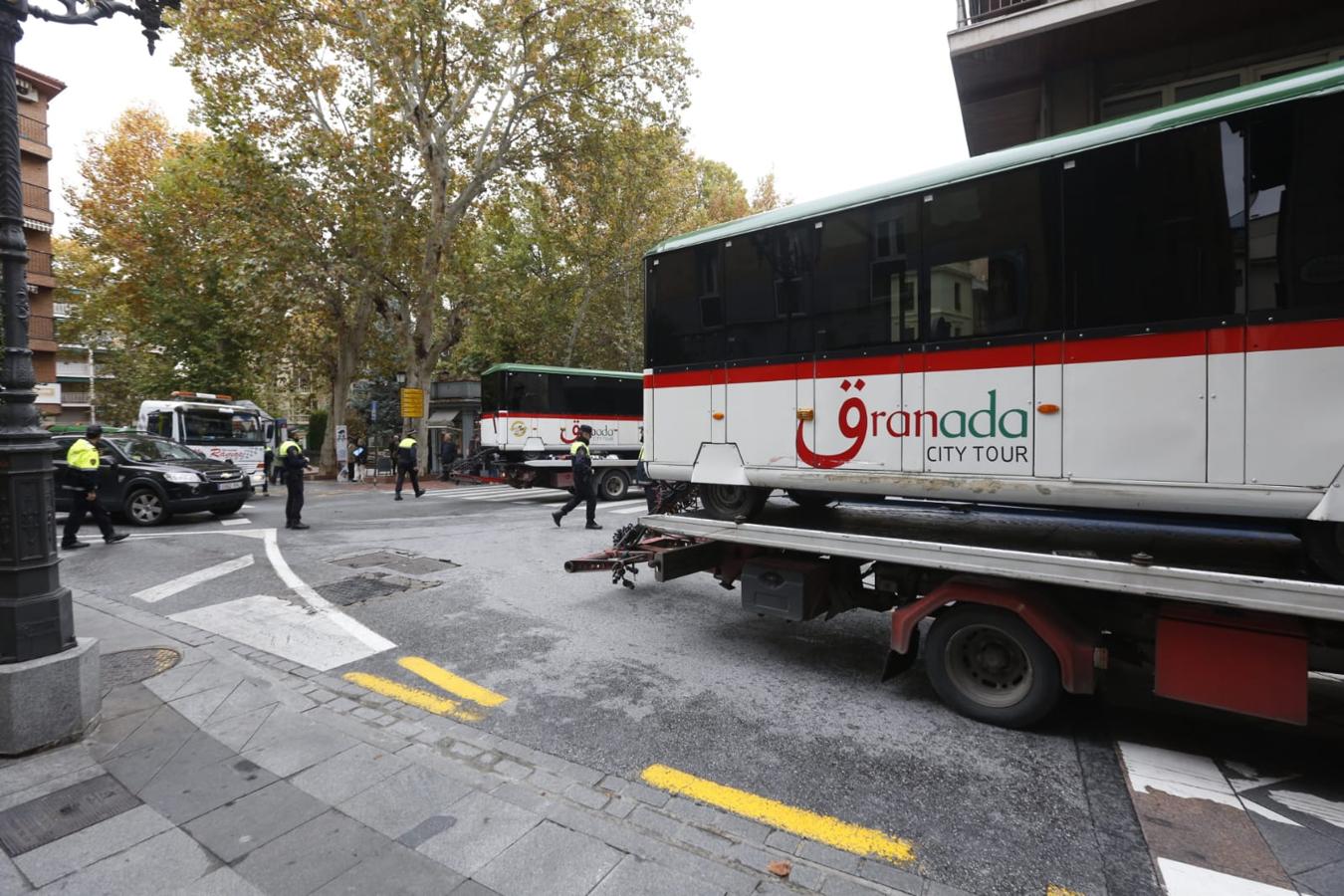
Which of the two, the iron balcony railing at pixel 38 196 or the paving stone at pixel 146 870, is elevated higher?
the iron balcony railing at pixel 38 196

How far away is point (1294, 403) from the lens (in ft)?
10.0

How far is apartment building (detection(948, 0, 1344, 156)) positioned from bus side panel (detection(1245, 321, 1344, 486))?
22.6 feet

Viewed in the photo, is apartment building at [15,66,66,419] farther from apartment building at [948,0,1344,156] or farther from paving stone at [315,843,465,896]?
apartment building at [948,0,1344,156]

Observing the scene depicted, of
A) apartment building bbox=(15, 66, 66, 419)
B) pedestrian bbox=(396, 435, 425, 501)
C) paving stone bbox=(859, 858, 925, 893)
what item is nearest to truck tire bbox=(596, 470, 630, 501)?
pedestrian bbox=(396, 435, 425, 501)

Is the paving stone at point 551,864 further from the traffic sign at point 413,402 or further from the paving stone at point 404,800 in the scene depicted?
the traffic sign at point 413,402

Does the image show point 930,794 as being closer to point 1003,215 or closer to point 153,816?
point 1003,215

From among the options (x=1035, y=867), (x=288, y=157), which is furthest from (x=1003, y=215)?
(x=288, y=157)

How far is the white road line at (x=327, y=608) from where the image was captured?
5512 millimetres

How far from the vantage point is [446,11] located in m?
16.2

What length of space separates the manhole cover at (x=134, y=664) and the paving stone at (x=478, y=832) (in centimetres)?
324

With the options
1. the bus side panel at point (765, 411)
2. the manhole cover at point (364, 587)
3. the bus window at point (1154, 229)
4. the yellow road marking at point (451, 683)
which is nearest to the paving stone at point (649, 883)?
the yellow road marking at point (451, 683)

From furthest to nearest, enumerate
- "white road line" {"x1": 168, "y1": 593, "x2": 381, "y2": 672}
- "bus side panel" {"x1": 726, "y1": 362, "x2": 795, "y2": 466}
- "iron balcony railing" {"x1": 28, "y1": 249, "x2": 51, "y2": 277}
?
"iron balcony railing" {"x1": 28, "y1": 249, "x2": 51, "y2": 277}
"white road line" {"x1": 168, "y1": 593, "x2": 381, "y2": 672}
"bus side panel" {"x1": 726, "y1": 362, "x2": 795, "y2": 466}

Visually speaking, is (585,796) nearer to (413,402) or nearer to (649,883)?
(649,883)

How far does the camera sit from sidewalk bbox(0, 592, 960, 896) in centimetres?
258
